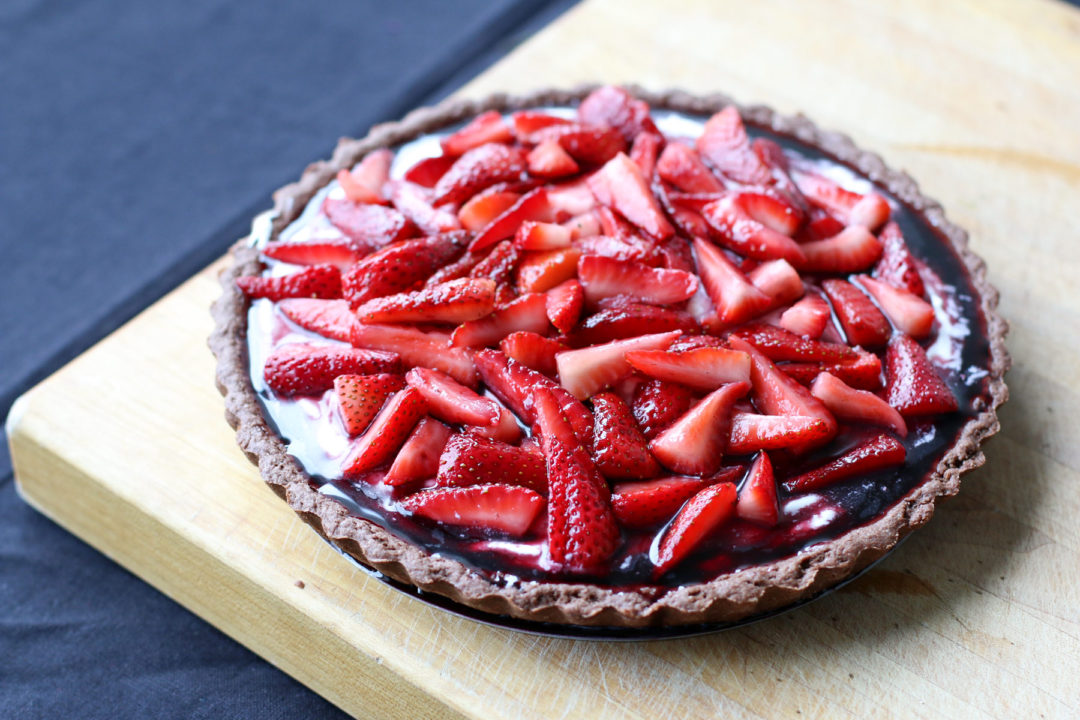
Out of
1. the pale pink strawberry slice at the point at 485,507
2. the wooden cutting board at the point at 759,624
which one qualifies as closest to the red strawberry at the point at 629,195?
Answer: the pale pink strawberry slice at the point at 485,507

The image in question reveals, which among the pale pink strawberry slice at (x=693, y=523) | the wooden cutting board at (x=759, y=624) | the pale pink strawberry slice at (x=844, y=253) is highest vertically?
the pale pink strawberry slice at (x=844, y=253)

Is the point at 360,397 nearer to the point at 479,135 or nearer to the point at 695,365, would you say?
the point at 695,365

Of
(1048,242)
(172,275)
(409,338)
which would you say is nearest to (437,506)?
(409,338)

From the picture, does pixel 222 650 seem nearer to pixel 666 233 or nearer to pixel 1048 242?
pixel 666 233

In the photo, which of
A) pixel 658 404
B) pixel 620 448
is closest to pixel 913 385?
pixel 658 404

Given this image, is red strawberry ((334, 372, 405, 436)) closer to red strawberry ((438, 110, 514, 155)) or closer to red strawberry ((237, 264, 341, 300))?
red strawberry ((237, 264, 341, 300))

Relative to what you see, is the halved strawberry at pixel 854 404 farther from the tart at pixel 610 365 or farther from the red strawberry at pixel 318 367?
the red strawberry at pixel 318 367
